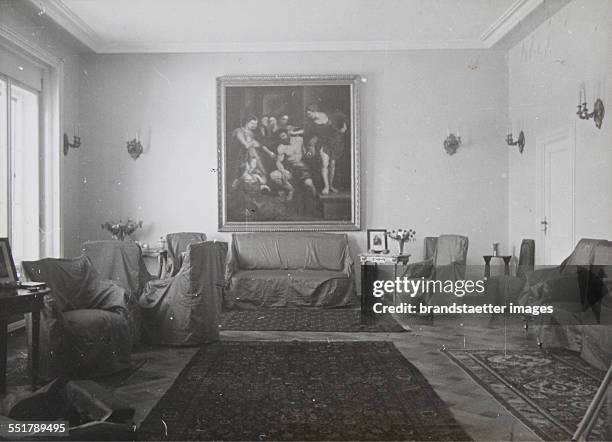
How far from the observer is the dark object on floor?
2281 millimetres

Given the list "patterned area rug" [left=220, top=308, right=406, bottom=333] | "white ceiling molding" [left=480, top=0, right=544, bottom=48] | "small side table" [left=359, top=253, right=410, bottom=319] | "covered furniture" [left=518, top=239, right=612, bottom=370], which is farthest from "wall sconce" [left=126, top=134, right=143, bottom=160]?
"covered furniture" [left=518, top=239, right=612, bottom=370]

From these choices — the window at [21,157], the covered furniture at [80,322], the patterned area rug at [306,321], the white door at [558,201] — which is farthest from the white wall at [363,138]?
the covered furniture at [80,322]

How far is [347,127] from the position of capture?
685 cm

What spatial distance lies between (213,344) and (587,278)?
273 cm

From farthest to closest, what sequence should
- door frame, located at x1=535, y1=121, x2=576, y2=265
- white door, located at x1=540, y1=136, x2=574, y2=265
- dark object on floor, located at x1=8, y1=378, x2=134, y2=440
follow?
white door, located at x1=540, y1=136, x2=574, y2=265 < door frame, located at x1=535, y1=121, x2=576, y2=265 < dark object on floor, located at x1=8, y1=378, x2=134, y2=440

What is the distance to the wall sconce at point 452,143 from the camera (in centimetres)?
644

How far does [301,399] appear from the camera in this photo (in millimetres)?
2941

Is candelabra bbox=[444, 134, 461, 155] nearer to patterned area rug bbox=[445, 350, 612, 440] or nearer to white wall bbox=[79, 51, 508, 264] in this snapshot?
white wall bbox=[79, 51, 508, 264]

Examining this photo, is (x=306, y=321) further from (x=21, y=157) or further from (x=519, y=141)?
(x=21, y=157)

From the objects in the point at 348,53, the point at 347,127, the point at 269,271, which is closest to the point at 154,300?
the point at 269,271

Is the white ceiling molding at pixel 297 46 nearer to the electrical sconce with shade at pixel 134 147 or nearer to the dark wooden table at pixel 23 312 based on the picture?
the electrical sconce with shade at pixel 134 147

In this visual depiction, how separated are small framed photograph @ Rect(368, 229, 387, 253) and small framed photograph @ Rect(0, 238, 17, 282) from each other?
13.4 ft

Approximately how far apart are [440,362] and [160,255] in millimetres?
3750

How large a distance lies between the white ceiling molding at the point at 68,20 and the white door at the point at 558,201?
14.2ft
